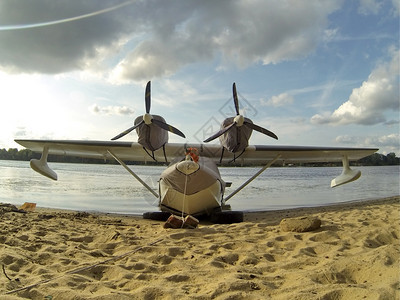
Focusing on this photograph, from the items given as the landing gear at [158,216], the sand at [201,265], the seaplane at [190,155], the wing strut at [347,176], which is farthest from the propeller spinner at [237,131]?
the wing strut at [347,176]

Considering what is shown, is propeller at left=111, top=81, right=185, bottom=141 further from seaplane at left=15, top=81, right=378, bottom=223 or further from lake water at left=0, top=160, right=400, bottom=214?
lake water at left=0, top=160, right=400, bottom=214

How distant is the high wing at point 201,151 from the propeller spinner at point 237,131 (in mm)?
1634

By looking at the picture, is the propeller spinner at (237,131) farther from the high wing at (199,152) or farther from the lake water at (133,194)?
the lake water at (133,194)

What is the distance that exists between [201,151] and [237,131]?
2.33m

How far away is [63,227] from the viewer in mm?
5391

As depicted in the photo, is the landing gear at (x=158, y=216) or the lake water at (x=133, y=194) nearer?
the landing gear at (x=158, y=216)

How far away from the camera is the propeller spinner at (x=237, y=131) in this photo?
25.2ft

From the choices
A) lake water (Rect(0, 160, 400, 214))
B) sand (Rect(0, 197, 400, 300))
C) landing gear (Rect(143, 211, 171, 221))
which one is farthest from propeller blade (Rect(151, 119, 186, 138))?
lake water (Rect(0, 160, 400, 214))

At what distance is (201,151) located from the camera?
988 centimetres

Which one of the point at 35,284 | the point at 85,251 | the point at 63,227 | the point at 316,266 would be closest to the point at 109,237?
the point at 85,251

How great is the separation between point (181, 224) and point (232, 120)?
140 inches

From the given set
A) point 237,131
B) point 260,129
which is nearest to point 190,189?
point 237,131

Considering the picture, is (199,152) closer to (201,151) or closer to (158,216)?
(201,151)

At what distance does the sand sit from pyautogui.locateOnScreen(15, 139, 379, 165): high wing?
16.2 feet
